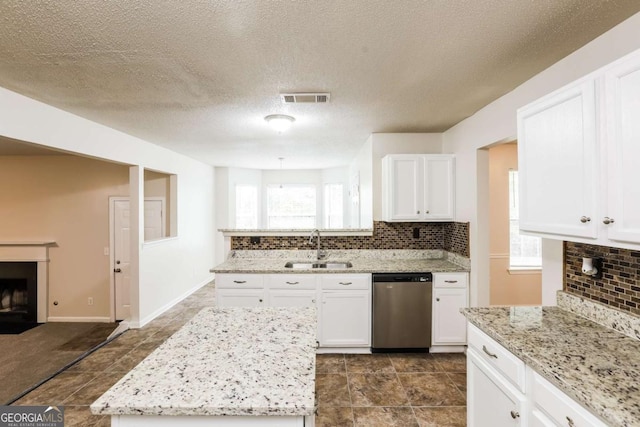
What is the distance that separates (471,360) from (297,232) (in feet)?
7.72

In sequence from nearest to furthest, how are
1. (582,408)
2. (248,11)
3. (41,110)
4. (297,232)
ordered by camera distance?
(582,408) → (248,11) → (41,110) → (297,232)

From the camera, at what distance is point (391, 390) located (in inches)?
98.7

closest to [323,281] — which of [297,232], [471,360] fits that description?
[297,232]

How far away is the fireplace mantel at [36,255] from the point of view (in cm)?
429

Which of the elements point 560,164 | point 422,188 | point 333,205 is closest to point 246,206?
point 333,205

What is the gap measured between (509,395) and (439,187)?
2391mm

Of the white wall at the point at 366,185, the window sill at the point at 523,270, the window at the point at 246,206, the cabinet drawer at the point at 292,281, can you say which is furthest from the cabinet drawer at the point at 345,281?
the window at the point at 246,206

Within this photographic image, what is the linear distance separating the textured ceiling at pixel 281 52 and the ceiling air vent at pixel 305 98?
0.07m

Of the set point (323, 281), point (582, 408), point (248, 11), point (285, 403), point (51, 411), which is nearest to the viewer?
point (285, 403)

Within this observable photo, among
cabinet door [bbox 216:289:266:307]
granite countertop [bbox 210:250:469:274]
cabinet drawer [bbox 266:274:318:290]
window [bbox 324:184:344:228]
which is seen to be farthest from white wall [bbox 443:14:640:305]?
window [bbox 324:184:344:228]

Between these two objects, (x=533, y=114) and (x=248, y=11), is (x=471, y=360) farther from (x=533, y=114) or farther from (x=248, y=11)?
(x=248, y=11)

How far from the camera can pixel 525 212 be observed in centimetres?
172

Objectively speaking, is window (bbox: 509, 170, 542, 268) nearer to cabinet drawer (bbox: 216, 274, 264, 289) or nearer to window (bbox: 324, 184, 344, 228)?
cabinet drawer (bbox: 216, 274, 264, 289)

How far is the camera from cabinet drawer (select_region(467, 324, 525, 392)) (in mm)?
1331
